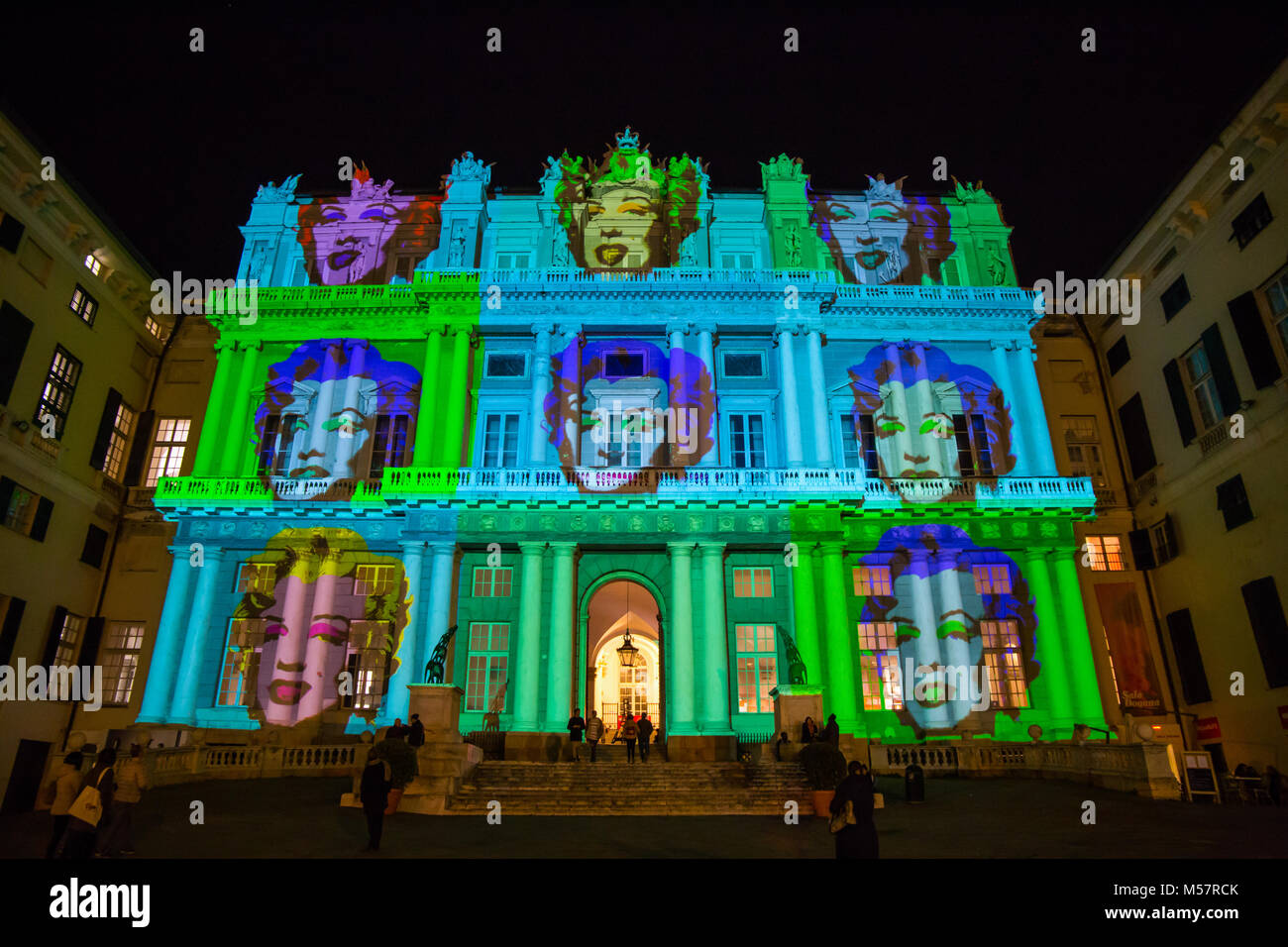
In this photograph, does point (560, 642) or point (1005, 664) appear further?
point (1005, 664)

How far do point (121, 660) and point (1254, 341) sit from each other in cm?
3618

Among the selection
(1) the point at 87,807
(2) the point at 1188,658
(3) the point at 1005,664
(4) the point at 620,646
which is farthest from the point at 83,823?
(2) the point at 1188,658

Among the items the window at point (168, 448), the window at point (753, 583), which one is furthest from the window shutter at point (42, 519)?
the window at point (753, 583)

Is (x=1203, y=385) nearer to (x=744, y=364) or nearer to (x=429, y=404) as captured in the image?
(x=744, y=364)

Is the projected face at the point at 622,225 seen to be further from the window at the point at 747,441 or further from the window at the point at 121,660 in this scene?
the window at the point at 121,660

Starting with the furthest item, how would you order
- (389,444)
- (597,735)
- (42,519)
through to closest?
(389,444)
(42,519)
(597,735)

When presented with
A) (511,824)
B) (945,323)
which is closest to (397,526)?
(511,824)

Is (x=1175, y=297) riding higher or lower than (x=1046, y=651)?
higher

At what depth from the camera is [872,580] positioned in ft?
87.1

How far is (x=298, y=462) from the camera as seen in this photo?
28.2 meters

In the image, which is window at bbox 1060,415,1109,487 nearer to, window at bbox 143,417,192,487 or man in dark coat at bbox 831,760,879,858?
man in dark coat at bbox 831,760,879,858

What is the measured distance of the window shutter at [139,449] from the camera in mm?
28797

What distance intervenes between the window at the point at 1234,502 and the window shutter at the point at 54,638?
35.4 metres

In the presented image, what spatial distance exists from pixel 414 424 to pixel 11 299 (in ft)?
39.3
